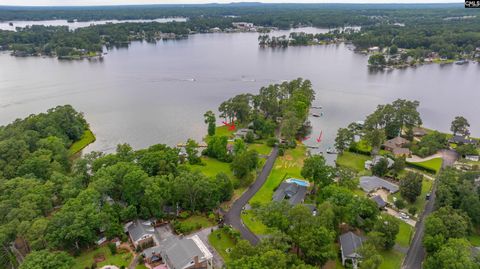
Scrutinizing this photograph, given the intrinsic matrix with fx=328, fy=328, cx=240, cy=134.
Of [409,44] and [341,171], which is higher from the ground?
[409,44]

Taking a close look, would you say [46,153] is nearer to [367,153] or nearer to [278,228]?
[278,228]

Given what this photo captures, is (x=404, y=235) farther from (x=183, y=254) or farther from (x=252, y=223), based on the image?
(x=183, y=254)

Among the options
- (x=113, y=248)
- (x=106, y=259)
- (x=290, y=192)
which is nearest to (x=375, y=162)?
(x=290, y=192)

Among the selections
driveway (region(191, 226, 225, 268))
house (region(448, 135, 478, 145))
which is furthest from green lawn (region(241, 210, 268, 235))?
house (region(448, 135, 478, 145))

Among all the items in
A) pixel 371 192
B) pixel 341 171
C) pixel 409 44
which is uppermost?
pixel 409 44

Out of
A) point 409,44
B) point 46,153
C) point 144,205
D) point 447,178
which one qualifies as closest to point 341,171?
point 447,178

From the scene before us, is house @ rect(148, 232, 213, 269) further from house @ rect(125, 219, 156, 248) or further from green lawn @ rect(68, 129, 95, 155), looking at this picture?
green lawn @ rect(68, 129, 95, 155)

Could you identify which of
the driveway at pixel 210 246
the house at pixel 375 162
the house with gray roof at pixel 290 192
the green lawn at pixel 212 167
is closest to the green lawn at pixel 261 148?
the green lawn at pixel 212 167

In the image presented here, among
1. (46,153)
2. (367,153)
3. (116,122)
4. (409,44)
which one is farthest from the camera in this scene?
(409,44)
